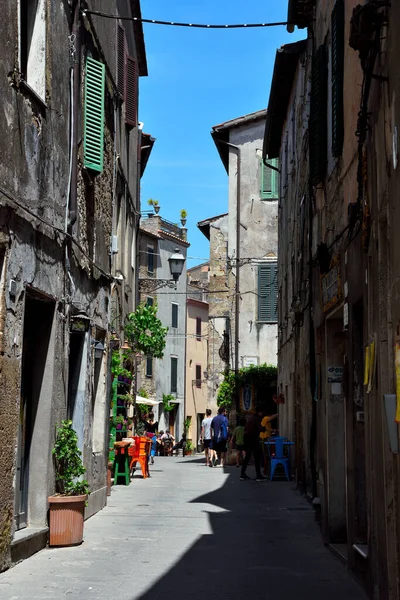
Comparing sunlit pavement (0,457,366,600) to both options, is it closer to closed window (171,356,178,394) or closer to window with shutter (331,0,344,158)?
window with shutter (331,0,344,158)

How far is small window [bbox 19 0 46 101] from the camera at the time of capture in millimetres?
9867

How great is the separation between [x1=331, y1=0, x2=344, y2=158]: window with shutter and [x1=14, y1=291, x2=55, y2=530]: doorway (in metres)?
3.47

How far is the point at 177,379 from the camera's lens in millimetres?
57281

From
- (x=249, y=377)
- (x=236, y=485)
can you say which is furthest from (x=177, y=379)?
(x=236, y=485)

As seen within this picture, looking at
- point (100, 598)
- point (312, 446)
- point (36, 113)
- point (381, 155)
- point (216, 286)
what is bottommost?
point (100, 598)

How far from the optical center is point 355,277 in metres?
8.13

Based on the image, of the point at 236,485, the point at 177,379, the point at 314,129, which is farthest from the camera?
the point at 177,379

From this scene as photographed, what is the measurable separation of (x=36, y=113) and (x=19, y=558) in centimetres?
439

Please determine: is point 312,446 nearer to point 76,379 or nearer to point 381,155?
point 76,379

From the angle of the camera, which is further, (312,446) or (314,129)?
(312,446)

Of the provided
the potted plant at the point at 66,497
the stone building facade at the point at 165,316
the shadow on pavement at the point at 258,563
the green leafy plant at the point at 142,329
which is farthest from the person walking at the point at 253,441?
the stone building facade at the point at 165,316

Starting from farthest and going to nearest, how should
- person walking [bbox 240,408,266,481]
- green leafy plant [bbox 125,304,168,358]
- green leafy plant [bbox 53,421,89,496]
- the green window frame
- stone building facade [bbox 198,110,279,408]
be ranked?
the green window frame < stone building facade [bbox 198,110,279,408] < green leafy plant [bbox 125,304,168,358] < person walking [bbox 240,408,266,481] < green leafy plant [bbox 53,421,89,496]

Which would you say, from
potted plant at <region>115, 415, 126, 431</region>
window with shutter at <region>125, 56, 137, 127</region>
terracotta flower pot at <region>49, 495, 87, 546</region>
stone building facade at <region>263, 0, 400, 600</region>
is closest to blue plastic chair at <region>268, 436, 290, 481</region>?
potted plant at <region>115, 415, 126, 431</region>

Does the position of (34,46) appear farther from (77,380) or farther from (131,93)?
(131,93)
